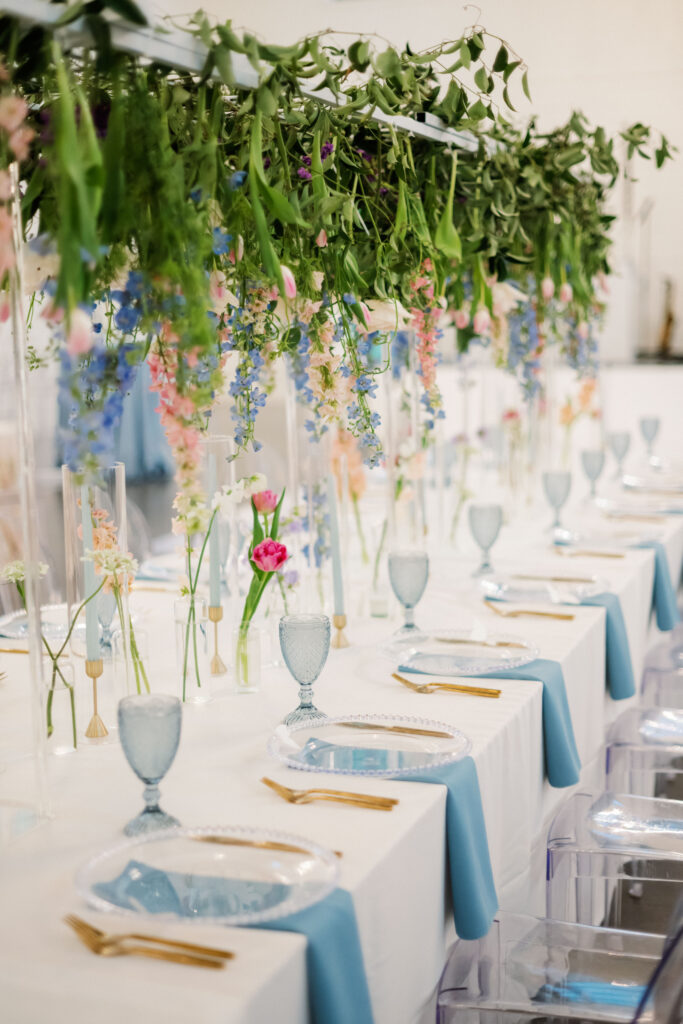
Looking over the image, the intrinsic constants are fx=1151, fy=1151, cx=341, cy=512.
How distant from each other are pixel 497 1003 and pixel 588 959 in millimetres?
189

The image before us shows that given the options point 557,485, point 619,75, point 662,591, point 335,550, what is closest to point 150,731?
point 335,550

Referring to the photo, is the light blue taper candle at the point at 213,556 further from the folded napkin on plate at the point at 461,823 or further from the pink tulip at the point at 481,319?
the pink tulip at the point at 481,319

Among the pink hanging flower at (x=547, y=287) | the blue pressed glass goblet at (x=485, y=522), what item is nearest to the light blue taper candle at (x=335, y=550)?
the blue pressed glass goblet at (x=485, y=522)

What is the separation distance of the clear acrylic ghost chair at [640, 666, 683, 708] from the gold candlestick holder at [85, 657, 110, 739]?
194 centimetres

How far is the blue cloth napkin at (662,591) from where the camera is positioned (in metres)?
3.17

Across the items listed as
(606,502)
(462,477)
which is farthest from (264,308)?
(606,502)

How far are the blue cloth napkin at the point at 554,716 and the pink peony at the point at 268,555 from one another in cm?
31

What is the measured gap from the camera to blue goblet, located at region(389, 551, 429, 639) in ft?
6.88

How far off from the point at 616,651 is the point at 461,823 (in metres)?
1.13

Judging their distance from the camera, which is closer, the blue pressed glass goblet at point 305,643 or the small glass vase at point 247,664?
the blue pressed glass goblet at point 305,643

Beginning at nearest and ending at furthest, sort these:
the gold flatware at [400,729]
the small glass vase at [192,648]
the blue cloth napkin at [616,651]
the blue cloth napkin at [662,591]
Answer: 1. the gold flatware at [400,729]
2. the small glass vase at [192,648]
3. the blue cloth napkin at [616,651]
4. the blue cloth napkin at [662,591]

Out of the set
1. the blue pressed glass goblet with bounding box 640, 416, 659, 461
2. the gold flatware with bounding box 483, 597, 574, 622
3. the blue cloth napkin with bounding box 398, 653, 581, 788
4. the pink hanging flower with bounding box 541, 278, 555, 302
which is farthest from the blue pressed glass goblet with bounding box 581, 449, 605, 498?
the blue cloth napkin with bounding box 398, 653, 581, 788

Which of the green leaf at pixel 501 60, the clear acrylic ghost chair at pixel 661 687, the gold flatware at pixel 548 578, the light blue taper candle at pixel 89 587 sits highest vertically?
the green leaf at pixel 501 60

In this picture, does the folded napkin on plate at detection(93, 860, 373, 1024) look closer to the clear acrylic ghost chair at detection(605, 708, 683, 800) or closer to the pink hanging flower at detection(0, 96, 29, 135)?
the pink hanging flower at detection(0, 96, 29, 135)
